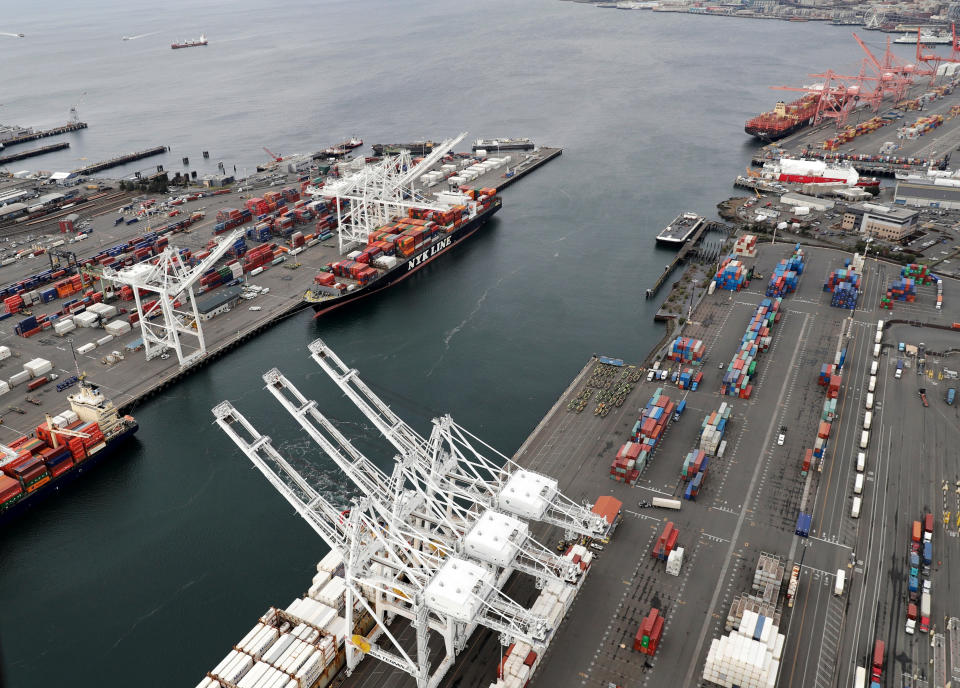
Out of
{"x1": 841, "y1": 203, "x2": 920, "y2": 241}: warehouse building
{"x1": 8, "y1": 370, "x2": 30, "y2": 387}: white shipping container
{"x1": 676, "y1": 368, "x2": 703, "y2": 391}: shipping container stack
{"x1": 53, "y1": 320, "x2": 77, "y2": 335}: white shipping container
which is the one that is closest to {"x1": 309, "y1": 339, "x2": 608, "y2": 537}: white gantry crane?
{"x1": 676, "y1": 368, "x2": 703, "y2": 391}: shipping container stack

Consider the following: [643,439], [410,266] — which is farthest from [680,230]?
[643,439]

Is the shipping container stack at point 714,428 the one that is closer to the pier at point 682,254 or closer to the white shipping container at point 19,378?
the pier at point 682,254

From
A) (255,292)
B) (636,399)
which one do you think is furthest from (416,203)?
(636,399)

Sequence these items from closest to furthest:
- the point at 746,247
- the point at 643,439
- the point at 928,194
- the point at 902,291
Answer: the point at 643,439
the point at 902,291
the point at 746,247
the point at 928,194

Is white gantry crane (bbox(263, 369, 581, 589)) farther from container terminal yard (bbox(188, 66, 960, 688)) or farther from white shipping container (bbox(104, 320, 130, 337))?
white shipping container (bbox(104, 320, 130, 337))

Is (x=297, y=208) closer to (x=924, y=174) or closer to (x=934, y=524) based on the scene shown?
(x=934, y=524)

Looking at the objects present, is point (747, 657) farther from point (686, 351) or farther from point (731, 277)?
point (731, 277)
